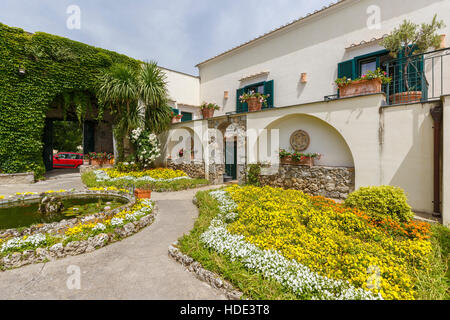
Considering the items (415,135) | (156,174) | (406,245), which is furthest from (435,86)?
(156,174)

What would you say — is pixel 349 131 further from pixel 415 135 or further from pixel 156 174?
pixel 156 174

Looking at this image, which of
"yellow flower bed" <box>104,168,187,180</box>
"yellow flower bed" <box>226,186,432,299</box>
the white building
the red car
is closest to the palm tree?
the white building

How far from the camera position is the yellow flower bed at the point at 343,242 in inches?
98.5

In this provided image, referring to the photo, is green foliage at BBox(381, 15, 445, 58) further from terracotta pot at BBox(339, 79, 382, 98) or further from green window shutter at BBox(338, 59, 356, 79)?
green window shutter at BBox(338, 59, 356, 79)

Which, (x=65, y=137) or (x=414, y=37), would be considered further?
(x=65, y=137)

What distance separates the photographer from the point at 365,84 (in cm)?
613

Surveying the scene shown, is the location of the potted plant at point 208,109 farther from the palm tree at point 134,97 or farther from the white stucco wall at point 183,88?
the white stucco wall at point 183,88

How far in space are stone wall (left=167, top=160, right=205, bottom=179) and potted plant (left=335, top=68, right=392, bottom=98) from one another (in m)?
7.26

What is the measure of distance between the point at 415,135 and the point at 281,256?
536 centimetres

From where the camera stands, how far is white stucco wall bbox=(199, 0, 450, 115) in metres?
7.31

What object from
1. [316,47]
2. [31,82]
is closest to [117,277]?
[316,47]

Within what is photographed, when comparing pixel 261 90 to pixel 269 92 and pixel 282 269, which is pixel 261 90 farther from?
pixel 282 269

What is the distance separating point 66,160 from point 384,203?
787 inches

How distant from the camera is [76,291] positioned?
8.75ft
